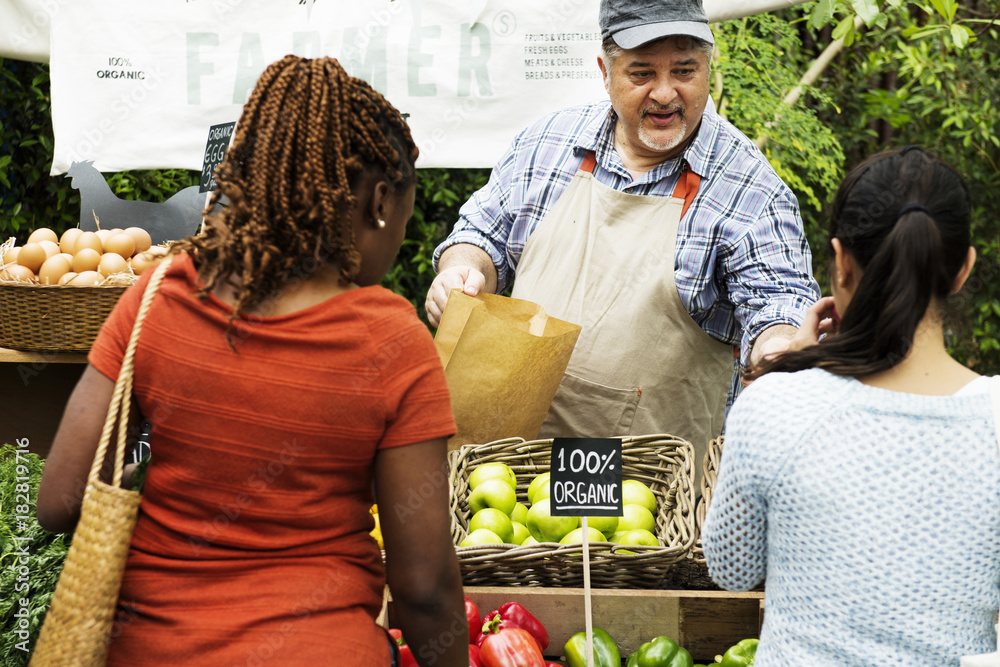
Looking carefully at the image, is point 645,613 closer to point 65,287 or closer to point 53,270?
point 65,287

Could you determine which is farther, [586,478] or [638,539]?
[638,539]

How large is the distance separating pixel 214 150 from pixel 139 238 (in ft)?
1.26

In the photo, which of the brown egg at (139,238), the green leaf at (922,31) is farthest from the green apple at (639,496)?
the green leaf at (922,31)

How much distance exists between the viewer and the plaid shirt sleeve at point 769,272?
246 centimetres

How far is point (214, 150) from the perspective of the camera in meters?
2.73

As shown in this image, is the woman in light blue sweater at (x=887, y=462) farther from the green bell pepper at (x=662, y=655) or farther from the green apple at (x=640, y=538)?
the green apple at (x=640, y=538)

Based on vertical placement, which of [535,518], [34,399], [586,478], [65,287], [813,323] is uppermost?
[813,323]

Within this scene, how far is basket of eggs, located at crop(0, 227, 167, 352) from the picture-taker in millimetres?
2602

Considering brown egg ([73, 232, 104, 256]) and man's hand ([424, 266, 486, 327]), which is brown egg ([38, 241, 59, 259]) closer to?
brown egg ([73, 232, 104, 256])

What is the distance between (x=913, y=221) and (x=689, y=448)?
1135 mm

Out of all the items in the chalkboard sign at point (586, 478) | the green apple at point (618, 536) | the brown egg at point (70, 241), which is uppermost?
the brown egg at point (70, 241)

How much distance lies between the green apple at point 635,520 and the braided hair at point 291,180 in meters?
1.15

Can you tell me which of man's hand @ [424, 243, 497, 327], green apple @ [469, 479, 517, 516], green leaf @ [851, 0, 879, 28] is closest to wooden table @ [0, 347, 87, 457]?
man's hand @ [424, 243, 497, 327]

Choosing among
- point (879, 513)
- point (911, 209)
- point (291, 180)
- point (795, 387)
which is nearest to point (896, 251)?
point (911, 209)
